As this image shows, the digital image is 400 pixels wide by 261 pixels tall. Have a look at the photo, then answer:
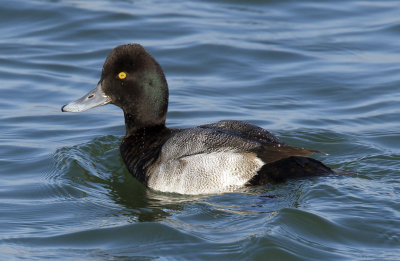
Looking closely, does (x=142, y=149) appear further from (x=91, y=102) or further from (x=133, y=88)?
(x=91, y=102)

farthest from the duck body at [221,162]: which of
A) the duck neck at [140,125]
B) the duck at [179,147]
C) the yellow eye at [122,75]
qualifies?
the yellow eye at [122,75]

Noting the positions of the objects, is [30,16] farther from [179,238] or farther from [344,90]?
[179,238]

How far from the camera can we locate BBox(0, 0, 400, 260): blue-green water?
20.4 ft

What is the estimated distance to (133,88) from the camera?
25.7ft

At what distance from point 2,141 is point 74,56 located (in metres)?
3.43

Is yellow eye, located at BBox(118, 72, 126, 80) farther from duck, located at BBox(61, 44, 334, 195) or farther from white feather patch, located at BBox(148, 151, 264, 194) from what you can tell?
white feather patch, located at BBox(148, 151, 264, 194)

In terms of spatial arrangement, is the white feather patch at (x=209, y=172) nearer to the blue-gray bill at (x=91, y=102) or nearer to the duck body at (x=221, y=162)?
the duck body at (x=221, y=162)

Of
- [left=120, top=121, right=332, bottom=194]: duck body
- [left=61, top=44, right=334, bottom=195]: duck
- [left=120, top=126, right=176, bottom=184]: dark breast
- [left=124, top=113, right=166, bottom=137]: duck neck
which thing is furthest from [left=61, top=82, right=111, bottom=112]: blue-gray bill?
[left=120, top=121, right=332, bottom=194]: duck body

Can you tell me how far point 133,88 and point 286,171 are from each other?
1.94 m

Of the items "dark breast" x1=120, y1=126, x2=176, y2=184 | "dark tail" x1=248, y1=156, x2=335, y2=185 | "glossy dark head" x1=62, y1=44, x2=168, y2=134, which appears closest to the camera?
"dark tail" x1=248, y1=156, x2=335, y2=185

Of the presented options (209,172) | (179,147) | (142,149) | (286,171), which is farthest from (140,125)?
(286,171)

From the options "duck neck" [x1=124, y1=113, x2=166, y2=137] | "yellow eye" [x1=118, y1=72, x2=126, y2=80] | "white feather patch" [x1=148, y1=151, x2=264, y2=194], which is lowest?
"white feather patch" [x1=148, y1=151, x2=264, y2=194]

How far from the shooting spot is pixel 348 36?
1278 cm

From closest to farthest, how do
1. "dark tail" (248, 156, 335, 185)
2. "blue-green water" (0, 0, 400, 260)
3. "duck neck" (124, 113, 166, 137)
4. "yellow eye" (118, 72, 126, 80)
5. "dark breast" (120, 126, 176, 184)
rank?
"blue-green water" (0, 0, 400, 260) → "dark tail" (248, 156, 335, 185) → "dark breast" (120, 126, 176, 184) → "yellow eye" (118, 72, 126, 80) → "duck neck" (124, 113, 166, 137)
